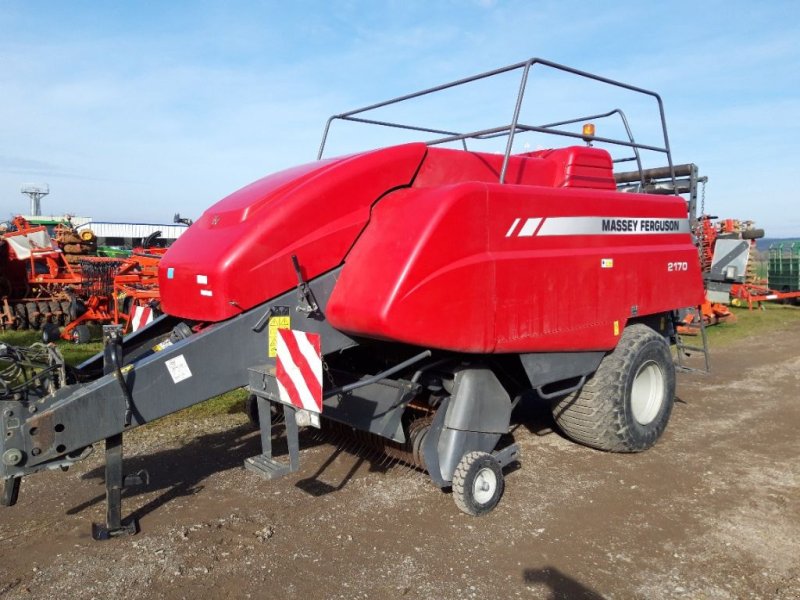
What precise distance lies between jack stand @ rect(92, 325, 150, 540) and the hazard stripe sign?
81 centimetres

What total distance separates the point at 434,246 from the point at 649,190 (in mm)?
3216

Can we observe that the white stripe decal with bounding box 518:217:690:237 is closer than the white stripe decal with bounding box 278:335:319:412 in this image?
No

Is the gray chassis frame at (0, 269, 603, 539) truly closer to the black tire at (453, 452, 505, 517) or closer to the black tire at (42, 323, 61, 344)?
the black tire at (453, 452, 505, 517)

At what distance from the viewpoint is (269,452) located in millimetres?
3615

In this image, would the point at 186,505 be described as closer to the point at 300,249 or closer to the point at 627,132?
the point at 300,249

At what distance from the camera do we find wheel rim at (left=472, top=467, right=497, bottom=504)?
373 cm

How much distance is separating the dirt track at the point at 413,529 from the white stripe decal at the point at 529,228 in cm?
163

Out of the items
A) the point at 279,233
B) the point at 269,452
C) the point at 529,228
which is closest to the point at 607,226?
the point at 529,228

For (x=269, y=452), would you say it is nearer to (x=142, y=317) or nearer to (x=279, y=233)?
(x=279, y=233)

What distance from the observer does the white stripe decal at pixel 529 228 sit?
3.71 meters

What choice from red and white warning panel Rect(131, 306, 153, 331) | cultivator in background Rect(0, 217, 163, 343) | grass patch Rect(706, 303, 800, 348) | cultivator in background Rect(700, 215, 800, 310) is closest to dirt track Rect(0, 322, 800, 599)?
red and white warning panel Rect(131, 306, 153, 331)

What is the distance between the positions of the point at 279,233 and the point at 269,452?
122 cm

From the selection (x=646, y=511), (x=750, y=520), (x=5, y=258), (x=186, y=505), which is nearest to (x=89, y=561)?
(x=186, y=505)

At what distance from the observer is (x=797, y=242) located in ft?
55.2
